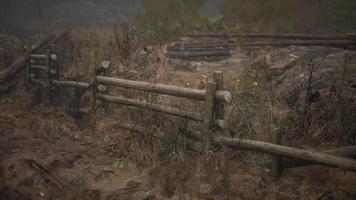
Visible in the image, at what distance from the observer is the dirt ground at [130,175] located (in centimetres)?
437

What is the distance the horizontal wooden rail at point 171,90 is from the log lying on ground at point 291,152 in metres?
0.57

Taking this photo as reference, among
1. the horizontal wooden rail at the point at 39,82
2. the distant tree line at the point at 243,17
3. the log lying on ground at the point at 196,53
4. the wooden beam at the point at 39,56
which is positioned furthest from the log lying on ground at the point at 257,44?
the horizontal wooden rail at the point at 39,82

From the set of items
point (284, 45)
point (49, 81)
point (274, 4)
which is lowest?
point (49, 81)

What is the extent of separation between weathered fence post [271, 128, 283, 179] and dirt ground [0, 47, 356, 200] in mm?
89

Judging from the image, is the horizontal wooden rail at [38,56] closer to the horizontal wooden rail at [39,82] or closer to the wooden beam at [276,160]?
the horizontal wooden rail at [39,82]

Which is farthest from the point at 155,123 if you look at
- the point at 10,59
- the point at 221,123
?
the point at 10,59

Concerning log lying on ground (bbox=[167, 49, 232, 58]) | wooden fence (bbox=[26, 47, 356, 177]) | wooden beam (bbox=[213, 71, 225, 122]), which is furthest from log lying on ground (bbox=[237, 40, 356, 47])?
wooden beam (bbox=[213, 71, 225, 122])

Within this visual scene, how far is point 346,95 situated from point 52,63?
6.21 metres

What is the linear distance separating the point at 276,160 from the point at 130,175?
1960 mm

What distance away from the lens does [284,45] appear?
411 inches

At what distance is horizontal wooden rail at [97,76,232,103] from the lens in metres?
4.86

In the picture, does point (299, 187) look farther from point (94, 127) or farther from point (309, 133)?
point (94, 127)

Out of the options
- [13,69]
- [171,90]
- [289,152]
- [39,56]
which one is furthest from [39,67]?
[289,152]

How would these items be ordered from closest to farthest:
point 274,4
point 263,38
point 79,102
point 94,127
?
point 94,127 < point 79,102 < point 263,38 < point 274,4
